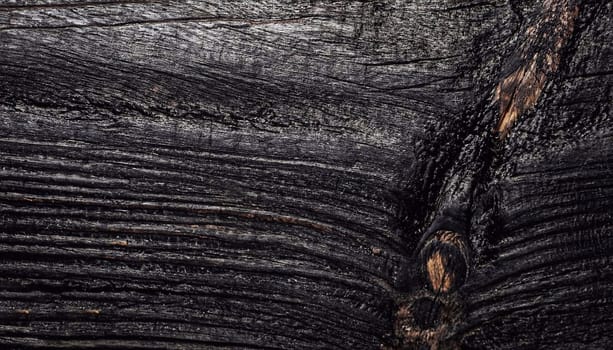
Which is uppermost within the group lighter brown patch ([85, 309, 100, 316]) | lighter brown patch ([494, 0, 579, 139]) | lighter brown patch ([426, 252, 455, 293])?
lighter brown patch ([494, 0, 579, 139])

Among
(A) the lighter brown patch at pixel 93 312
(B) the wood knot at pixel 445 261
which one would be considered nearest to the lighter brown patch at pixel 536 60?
(B) the wood knot at pixel 445 261

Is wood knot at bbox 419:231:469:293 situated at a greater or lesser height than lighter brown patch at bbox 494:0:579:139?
lesser

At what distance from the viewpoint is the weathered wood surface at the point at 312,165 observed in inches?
36.6

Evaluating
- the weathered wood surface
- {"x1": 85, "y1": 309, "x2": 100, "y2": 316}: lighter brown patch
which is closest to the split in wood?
the weathered wood surface

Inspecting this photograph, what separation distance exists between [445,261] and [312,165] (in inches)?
10.0

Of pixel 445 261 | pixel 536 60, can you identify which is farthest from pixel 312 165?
pixel 536 60

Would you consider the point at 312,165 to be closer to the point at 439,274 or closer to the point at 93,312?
the point at 439,274

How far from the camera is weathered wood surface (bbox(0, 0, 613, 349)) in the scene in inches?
36.6

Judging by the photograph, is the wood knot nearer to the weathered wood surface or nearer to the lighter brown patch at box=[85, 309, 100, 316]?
the weathered wood surface

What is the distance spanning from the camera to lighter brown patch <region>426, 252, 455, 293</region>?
3.08 ft

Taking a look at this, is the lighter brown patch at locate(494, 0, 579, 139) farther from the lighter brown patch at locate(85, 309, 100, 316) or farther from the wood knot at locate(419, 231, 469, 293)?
the lighter brown patch at locate(85, 309, 100, 316)

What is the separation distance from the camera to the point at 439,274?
944 mm

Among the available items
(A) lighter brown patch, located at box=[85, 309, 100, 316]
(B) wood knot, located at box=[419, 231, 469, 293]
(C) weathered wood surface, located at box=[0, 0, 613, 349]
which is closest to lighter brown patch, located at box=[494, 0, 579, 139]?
(C) weathered wood surface, located at box=[0, 0, 613, 349]

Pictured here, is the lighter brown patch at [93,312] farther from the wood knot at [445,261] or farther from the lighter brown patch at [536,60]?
the lighter brown patch at [536,60]
